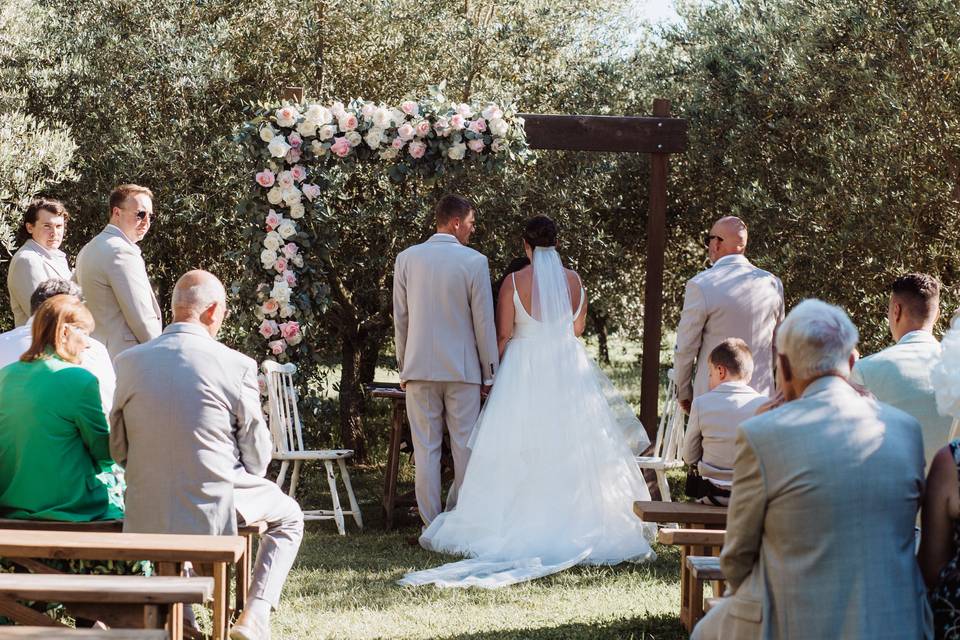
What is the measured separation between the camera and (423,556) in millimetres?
6152

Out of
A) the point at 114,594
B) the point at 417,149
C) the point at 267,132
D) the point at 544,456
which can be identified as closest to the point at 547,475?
the point at 544,456

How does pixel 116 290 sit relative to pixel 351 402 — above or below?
above

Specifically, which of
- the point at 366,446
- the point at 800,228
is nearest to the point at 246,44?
the point at 366,446

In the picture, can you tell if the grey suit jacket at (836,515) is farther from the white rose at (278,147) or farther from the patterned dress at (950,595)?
the white rose at (278,147)

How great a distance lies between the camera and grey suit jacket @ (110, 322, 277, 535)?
12.4 ft

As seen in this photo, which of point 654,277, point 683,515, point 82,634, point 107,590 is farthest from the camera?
point 654,277

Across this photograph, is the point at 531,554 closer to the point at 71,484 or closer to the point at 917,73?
the point at 71,484

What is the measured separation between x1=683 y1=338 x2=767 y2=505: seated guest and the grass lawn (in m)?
0.70

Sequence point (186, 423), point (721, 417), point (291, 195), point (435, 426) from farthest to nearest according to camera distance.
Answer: point (291, 195)
point (435, 426)
point (721, 417)
point (186, 423)

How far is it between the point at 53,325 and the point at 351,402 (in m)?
5.60

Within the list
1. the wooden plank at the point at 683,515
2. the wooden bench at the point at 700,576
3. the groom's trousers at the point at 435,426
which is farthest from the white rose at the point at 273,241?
the wooden bench at the point at 700,576

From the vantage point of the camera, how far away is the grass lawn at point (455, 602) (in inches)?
182

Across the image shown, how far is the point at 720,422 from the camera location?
4.50 metres

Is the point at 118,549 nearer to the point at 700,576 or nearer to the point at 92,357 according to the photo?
the point at 92,357
